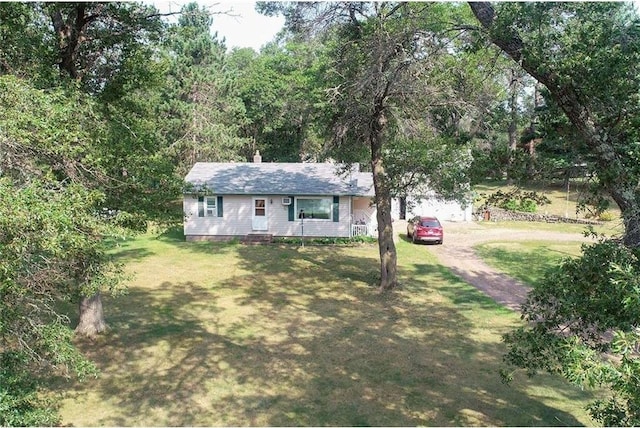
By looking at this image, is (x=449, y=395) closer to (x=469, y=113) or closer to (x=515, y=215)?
(x=469, y=113)

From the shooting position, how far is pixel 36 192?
5.12 m

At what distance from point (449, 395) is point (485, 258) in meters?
13.5

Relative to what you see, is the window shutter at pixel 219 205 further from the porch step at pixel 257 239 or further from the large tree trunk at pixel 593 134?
the large tree trunk at pixel 593 134

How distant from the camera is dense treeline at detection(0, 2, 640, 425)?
5281mm

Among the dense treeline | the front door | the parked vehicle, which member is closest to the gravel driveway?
the parked vehicle

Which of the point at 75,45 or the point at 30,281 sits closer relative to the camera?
the point at 30,281

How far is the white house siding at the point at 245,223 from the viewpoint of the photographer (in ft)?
82.1

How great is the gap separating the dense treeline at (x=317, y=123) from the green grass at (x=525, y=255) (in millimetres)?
5139

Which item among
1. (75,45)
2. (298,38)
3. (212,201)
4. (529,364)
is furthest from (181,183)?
(212,201)

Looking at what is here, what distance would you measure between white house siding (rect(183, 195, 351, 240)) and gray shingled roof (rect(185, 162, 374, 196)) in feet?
1.86

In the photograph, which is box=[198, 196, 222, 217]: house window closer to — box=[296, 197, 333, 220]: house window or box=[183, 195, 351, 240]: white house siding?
box=[183, 195, 351, 240]: white house siding

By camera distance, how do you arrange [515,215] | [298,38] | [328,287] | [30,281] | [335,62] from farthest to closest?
[515,215] → [328,287] → [335,62] → [298,38] → [30,281]

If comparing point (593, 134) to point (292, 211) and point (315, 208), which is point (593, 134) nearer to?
point (315, 208)

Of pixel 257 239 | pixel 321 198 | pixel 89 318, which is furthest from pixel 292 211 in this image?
pixel 89 318
